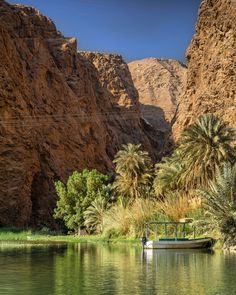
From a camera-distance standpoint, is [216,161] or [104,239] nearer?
[216,161]

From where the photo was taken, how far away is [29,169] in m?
89.4

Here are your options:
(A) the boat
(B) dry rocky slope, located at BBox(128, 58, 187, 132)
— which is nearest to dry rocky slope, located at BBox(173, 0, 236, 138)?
(A) the boat

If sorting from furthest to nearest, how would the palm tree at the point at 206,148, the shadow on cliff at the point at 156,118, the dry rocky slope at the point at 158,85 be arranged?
the dry rocky slope at the point at 158,85
the shadow on cliff at the point at 156,118
the palm tree at the point at 206,148

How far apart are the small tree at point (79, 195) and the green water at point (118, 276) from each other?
36.5 meters

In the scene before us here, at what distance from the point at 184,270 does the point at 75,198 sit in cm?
4633

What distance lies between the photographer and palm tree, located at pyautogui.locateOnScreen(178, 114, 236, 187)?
4944 cm

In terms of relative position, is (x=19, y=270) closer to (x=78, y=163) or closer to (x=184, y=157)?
(x=184, y=157)

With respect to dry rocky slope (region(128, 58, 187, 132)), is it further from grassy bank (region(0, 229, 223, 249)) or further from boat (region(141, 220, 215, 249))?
boat (region(141, 220, 215, 249))

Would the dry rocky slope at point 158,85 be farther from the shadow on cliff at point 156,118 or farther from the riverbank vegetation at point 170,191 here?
the riverbank vegetation at point 170,191

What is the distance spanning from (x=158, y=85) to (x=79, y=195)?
118 metres

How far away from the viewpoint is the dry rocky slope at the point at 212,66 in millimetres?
77250

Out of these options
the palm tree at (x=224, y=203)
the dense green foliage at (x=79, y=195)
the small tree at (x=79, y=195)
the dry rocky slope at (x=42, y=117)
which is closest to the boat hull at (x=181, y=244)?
the palm tree at (x=224, y=203)

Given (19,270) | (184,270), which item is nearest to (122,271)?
(184,270)

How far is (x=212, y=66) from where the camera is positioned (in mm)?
81375
